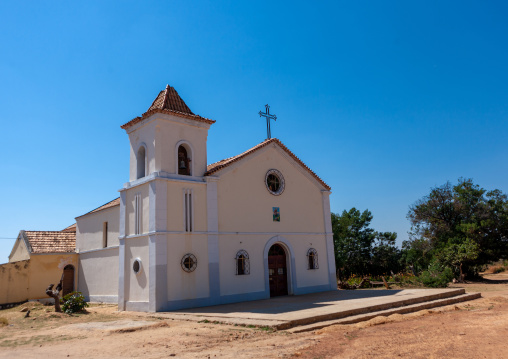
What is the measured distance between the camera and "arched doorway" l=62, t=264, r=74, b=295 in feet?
74.4

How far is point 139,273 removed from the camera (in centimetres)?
1672

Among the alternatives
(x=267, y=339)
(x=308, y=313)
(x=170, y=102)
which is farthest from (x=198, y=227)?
(x=267, y=339)

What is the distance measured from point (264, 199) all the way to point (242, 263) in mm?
3357

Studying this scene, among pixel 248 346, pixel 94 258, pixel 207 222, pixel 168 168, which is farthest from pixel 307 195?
pixel 248 346

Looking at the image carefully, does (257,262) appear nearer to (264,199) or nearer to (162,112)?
(264,199)

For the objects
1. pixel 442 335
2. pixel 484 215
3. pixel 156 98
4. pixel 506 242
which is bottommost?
pixel 442 335

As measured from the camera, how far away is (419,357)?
7.67 meters

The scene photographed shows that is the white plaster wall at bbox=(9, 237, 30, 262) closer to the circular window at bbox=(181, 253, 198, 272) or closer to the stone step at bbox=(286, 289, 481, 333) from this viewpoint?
the circular window at bbox=(181, 253, 198, 272)

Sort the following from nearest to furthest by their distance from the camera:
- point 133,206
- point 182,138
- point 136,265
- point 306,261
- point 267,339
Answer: point 267,339 → point 136,265 → point 133,206 → point 182,138 → point 306,261

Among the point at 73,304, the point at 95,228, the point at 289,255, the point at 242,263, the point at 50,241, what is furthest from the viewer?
the point at 50,241

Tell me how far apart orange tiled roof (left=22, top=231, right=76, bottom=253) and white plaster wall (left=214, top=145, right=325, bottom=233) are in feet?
35.8

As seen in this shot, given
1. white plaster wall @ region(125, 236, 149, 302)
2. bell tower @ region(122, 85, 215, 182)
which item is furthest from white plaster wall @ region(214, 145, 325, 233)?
white plaster wall @ region(125, 236, 149, 302)

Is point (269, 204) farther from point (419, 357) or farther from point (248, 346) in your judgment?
point (419, 357)

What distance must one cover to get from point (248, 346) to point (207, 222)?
354 inches
